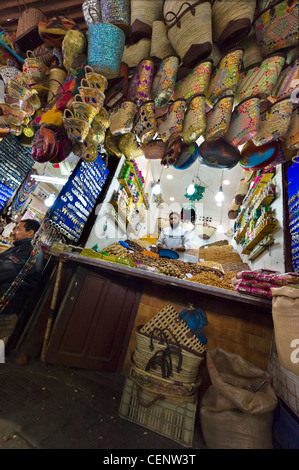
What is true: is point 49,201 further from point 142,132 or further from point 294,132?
point 294,132

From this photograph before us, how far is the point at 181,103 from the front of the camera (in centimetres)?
145

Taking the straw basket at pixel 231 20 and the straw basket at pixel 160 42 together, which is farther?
the straw basket at pixel 160 42

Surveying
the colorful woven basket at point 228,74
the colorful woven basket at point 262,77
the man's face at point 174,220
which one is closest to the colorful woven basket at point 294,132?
the colorful woven basket at point 262,77

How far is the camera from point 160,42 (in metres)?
1.54

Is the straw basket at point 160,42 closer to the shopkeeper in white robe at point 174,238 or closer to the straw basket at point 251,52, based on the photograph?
the straw basket at point 251,52

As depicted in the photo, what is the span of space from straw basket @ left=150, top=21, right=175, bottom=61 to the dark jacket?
2.52 m

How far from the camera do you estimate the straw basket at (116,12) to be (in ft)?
5.41

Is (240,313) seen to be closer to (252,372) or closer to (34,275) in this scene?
(252,372)

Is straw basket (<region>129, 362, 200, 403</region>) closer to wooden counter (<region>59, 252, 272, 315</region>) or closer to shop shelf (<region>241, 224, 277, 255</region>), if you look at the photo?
wooden counter (<region>59, 252, 272, 315</region>)

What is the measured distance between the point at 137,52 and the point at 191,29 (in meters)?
0.68

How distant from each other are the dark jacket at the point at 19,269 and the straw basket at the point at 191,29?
2618 mm

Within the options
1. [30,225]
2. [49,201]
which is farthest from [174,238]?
[49,201]

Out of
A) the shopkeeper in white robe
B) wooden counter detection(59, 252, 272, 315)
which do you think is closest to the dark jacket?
wooden counter detection(59, 252, 272, 315)
